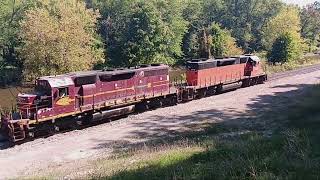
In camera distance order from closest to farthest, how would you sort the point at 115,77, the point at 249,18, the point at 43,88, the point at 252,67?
the point at 43,88, the point at 115,77, the point at 252,67, the point at 249,18

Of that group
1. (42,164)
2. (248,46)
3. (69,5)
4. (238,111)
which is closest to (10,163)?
(42,164)

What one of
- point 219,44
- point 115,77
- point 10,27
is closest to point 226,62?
point 115,77

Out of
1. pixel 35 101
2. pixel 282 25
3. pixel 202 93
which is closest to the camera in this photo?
pixel 35 101

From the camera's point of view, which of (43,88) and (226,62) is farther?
(226,62)

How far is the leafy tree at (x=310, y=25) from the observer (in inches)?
4141

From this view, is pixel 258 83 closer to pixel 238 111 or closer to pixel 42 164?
pixel 238 111

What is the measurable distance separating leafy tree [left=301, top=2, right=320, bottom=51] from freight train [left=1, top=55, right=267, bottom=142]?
7787cm

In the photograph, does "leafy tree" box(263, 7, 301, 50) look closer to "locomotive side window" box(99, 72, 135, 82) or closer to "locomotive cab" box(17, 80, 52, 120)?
"locomotive side window" box(99, 72, 135, 82)

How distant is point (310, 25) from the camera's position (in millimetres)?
106562

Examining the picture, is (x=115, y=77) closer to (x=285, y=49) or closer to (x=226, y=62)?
(x=226, y=62)

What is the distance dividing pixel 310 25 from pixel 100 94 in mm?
94354

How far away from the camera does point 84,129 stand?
23.0m

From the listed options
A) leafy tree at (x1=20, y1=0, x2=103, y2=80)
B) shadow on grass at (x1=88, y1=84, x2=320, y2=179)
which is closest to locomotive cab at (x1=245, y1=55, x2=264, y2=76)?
leafy tree at (x1=20, y1=0, x2=103, y2=80)

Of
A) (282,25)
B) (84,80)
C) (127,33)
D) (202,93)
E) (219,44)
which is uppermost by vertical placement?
(282,25)
